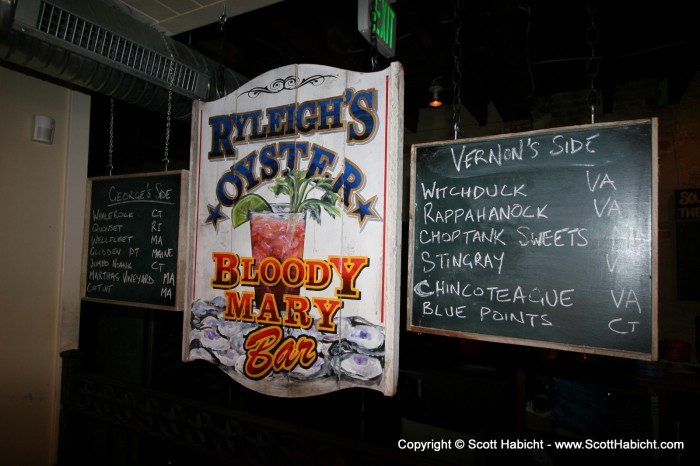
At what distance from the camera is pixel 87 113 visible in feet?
10.4

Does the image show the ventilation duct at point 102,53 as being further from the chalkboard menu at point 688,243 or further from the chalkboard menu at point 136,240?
the chalkboard menu at point 688,243

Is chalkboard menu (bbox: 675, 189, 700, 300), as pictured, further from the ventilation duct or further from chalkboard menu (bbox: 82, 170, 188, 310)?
chalkboard menu (bbox: 82, 170, 188, 310)

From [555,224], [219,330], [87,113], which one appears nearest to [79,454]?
[219,330]

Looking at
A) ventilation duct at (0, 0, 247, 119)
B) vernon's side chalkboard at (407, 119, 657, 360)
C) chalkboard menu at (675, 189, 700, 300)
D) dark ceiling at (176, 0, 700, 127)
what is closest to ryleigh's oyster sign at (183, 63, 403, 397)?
vernon's side chalkboard at (407, 119, 657, 360)

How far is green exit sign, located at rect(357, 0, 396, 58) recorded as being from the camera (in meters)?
2.02

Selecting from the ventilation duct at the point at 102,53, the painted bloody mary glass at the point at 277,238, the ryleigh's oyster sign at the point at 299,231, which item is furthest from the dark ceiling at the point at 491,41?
the painted bloody mary glass at the point at 277,238

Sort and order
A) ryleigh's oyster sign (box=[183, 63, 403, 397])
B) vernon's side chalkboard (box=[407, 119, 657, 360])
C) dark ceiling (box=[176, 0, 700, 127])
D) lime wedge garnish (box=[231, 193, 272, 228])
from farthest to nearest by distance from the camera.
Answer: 1. dark ceiling (box=[176, 0, 700, 127])
2. lime wedge garnish (box=[231, 193, 272, 228])
3. ryleigh's oyster sign (box=[183, 63, 403, 397])
4. vernon's side chalkboard (box=[407, 119, 657, 360])

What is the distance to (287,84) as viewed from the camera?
2096mm

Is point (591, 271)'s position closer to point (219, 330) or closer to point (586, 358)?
point (219, 330)

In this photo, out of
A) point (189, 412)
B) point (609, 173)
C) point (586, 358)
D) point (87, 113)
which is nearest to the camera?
point (609, 173)

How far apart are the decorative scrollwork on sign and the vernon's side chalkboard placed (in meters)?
0.64

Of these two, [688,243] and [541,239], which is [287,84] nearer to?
[541,239]

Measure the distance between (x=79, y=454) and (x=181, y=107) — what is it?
2.70m

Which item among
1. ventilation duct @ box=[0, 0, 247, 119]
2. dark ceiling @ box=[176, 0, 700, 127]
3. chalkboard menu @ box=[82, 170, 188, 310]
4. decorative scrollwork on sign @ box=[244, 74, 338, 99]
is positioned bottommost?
chalkboard menu @ box=[82, 170, 188, 310]
